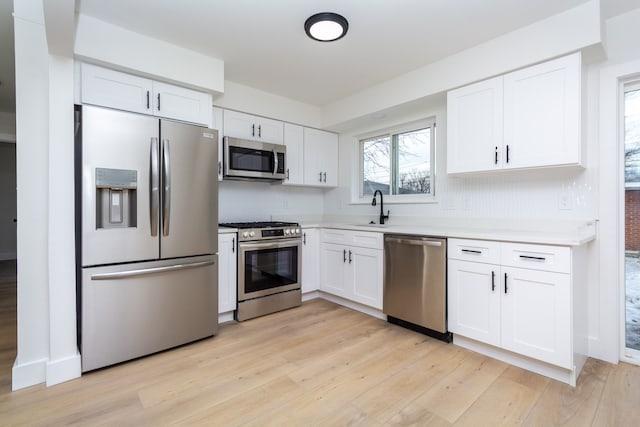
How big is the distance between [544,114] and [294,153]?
251 centimetres

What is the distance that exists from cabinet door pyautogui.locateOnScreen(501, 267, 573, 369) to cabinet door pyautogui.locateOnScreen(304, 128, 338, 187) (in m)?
2.47

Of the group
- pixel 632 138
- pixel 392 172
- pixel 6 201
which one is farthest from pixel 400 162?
pixel 6 201

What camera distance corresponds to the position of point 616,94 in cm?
217

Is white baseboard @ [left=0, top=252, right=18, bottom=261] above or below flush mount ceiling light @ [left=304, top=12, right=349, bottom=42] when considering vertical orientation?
below

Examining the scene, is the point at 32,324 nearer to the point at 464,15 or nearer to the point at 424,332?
the point at 424,332

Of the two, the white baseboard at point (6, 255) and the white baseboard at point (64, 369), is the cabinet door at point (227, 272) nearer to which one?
the white baseboard at point (64, 369)

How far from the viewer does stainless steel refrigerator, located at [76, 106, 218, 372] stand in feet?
6.61

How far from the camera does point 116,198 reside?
2133 mm

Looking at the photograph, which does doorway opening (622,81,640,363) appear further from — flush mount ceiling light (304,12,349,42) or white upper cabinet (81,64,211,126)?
white upper cabinet (81,64,211,126)

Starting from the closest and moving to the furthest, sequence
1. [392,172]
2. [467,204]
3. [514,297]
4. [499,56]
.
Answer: [514,297]
[499,56]
[467,204]
[392,172]

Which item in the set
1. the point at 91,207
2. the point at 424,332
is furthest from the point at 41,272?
the point at 424,332

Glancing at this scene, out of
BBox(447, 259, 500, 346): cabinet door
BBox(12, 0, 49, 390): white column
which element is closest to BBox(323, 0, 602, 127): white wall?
BBox(447, 259, 500, 346): cabinet door

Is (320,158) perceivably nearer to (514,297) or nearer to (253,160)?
(253,160)

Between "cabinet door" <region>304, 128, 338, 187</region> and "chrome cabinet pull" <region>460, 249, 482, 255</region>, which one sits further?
"cabinet door" <region>304, 128, 338, 187</region>
